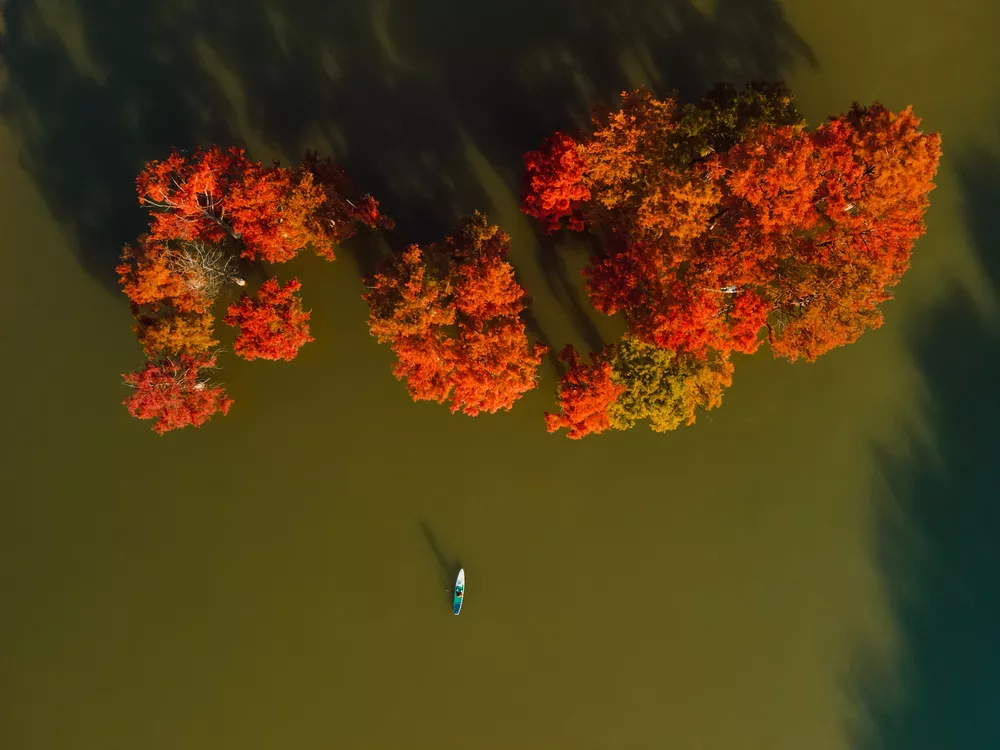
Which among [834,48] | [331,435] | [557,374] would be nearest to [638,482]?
[557,374]

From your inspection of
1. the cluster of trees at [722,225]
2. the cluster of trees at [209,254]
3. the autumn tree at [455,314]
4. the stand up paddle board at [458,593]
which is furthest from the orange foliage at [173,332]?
the stand up paddle board at [458,593]

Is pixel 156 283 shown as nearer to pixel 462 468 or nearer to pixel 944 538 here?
pixel 462 468

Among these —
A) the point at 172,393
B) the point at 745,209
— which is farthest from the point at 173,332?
the point at 745,209

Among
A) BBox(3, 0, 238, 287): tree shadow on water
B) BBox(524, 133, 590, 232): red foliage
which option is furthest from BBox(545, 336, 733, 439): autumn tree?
BBox(3, 0, 238, 287): tree shadow on water

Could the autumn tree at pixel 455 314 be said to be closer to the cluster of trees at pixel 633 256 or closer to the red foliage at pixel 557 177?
the cluster of trees at pixel 633 256

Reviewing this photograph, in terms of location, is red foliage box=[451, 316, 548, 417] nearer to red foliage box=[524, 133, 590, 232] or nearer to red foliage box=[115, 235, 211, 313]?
red foliage box=[524, 133, 590, 232]
